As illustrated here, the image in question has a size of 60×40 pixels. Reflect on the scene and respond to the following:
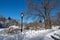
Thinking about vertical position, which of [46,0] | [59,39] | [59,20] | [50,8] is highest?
[46,0]

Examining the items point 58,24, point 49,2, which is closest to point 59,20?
point 58,24

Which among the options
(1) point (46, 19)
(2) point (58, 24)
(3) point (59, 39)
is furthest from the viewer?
(2) point (58, 24)

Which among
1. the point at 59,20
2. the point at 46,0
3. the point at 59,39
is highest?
the point at 46,0

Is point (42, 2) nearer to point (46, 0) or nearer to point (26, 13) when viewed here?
point (46, 0)

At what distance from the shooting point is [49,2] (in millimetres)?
28328

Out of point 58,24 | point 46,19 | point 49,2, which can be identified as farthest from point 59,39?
point 58,24

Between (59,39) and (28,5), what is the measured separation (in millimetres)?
20357

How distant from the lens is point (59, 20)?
97.0 feet

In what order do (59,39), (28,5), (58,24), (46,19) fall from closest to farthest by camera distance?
1. (59,39)
2. (46,19)
3. (28,5)
4. (58,24)

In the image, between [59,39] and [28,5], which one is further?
[28,5]

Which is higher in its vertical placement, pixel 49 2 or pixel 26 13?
pixel 49 2

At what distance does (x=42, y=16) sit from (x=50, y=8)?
239cm

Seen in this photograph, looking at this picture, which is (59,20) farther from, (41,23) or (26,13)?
(26,13)

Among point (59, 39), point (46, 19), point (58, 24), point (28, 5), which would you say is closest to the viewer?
point (59, 39)
